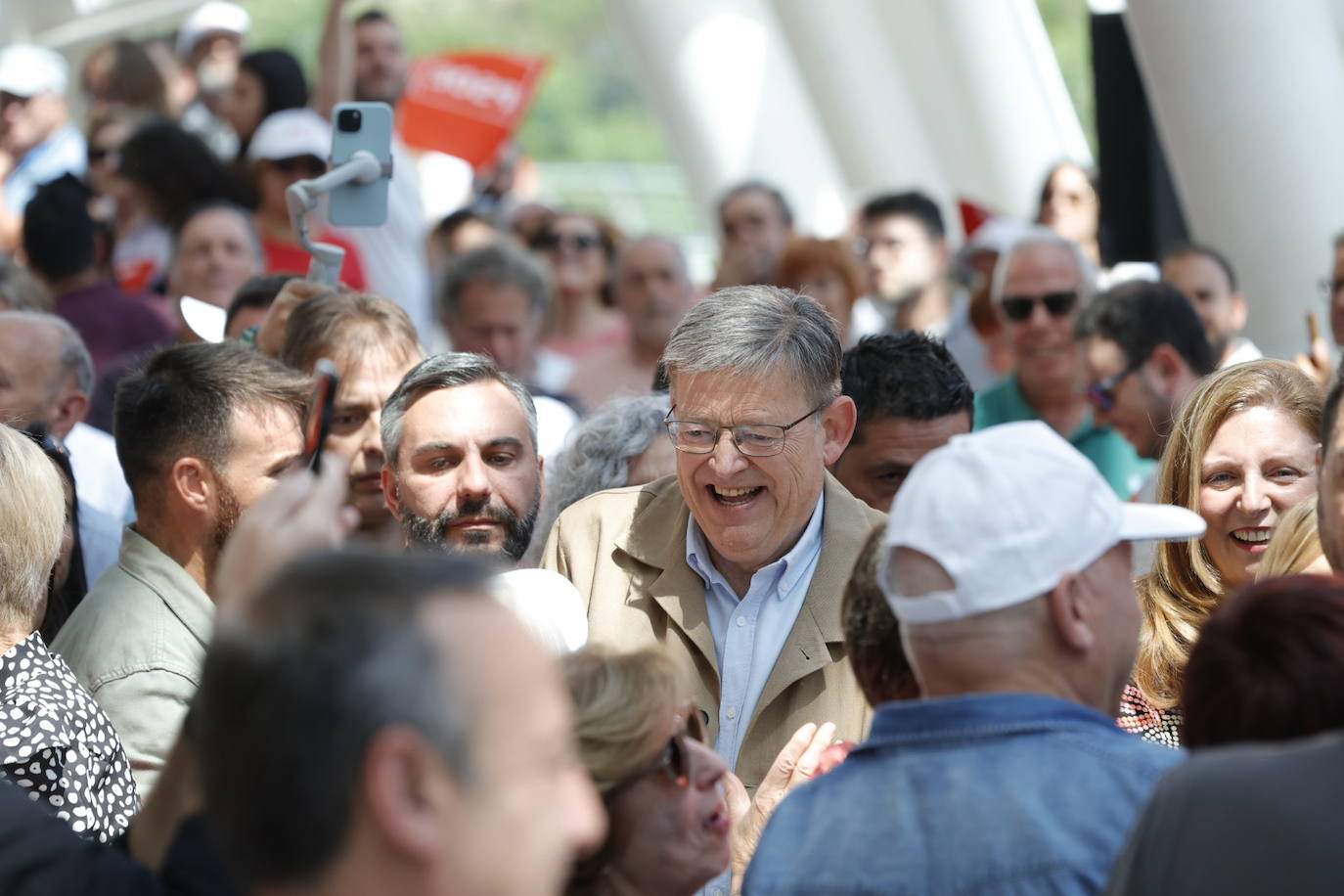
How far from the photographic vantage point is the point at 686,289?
27.3ft

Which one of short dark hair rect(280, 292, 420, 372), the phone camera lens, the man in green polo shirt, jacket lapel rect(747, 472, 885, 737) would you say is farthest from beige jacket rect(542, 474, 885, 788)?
the man in green polo shirt

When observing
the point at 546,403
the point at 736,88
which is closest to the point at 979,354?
the point at 546,403

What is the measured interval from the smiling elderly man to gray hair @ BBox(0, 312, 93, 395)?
2006mm

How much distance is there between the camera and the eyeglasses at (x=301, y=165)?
24.5 ft

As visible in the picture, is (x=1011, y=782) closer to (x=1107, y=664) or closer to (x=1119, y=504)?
(x=1107, y=664)

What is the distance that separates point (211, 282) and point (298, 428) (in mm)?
2704

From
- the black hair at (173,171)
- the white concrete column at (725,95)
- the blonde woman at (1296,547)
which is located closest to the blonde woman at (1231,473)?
the blonde woman at (1296,547)

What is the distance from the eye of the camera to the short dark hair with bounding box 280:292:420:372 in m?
4.98

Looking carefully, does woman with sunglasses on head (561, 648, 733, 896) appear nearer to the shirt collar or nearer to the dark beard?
the shirt collar

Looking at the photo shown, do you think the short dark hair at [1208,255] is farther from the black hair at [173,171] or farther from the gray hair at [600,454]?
the black hair at [173,171]

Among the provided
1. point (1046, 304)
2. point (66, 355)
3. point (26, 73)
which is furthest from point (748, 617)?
point (26, 73)

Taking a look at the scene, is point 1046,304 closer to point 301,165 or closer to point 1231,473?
point 1231,473

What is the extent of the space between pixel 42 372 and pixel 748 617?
2483mm

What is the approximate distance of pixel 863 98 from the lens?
1309 cm
